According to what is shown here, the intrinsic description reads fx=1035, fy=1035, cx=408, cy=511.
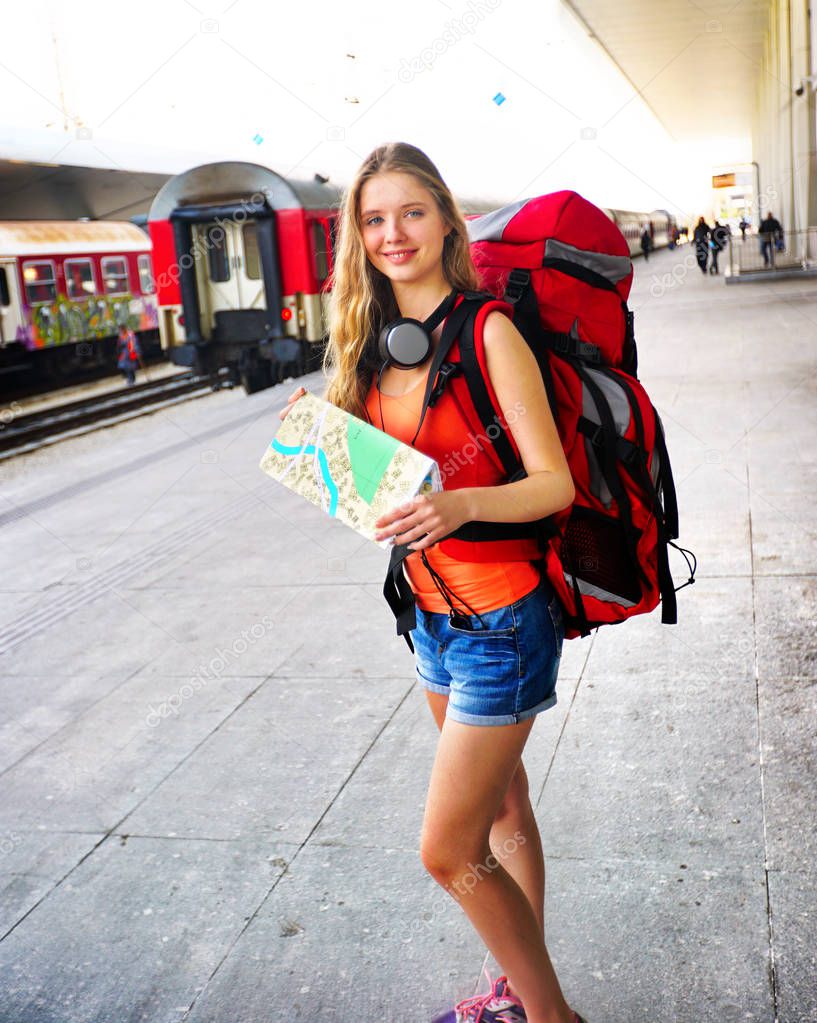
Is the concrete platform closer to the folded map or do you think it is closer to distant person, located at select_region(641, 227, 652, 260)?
the folded map

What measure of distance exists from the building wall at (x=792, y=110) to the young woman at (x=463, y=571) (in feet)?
86.3

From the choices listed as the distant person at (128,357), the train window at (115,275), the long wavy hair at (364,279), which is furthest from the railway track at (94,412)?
the long wavy hair at (364,279)

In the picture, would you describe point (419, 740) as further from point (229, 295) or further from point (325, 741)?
point (229, 295)

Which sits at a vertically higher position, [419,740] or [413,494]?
[413,494]

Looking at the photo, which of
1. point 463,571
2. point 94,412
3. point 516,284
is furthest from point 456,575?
point 94,412

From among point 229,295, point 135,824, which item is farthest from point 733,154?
point 135,824

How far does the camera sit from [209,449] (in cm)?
1067

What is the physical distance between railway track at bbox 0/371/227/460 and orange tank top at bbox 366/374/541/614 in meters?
13.0

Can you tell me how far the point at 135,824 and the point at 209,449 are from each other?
743cm

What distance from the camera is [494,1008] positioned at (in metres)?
2.38

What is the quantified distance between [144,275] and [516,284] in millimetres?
23793

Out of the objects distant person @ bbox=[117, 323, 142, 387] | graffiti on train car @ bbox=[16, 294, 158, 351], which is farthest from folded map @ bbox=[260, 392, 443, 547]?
graffiti on train car @ bbox=[16, 294, 158, 351]

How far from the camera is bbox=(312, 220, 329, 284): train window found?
16.8m

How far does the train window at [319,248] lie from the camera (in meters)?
16.8
